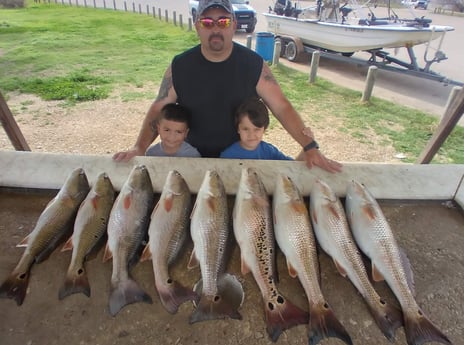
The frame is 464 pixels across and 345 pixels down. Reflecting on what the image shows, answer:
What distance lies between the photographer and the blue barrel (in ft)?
37.9

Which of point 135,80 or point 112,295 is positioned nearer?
point 112,295

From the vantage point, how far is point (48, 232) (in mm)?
2068

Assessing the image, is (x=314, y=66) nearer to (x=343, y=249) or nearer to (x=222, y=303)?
(x=343, y=249)

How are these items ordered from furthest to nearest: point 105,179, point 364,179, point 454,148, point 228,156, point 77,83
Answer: point 77,83
point 454,148
point 228,156
point 364,179
point 105,179

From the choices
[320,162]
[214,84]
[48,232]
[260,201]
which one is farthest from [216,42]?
[48,232]

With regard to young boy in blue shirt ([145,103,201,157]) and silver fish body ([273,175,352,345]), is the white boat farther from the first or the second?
silver fish body ([273,175,352,345])

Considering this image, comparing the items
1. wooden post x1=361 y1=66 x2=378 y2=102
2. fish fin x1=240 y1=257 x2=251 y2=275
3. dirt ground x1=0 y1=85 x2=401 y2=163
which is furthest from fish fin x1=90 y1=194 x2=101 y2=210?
wooden post x1=361 y1=66 x2=378 y2=102

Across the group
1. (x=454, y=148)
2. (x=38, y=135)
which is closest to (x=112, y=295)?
(x=38, y=135)

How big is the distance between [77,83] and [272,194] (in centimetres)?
927

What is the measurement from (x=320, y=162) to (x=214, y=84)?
1212 mm

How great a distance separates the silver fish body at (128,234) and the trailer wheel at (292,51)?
11435 mm

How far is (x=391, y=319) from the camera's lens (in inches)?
67.9

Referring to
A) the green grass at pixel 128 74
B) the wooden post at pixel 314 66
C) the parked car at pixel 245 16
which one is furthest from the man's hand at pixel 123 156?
the parked car at pixel 245 16

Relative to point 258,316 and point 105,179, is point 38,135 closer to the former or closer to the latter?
point 105,179
